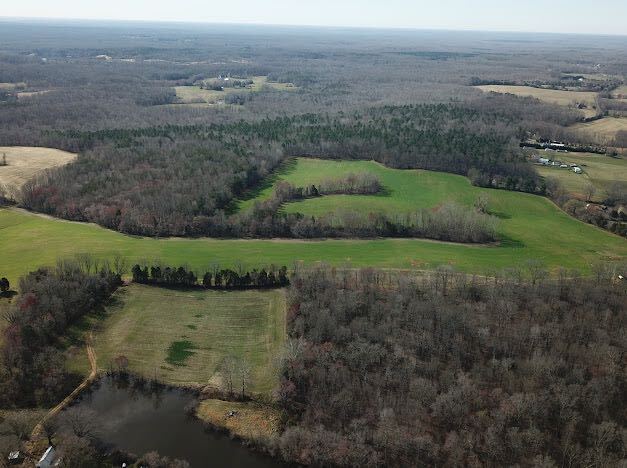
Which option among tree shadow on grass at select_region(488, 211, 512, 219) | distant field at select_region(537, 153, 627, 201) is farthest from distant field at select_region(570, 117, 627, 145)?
tree shadow on grass at select_region(488, 211, 512, 219)

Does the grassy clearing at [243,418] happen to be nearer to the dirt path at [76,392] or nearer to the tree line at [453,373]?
the tree line at [453,373]

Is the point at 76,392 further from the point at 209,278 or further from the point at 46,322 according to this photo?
the point at 209,278

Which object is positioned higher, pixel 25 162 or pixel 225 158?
pixel 225 158

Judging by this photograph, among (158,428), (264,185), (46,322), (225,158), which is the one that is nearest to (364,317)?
(158,428)

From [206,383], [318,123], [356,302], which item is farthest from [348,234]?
[318,123]

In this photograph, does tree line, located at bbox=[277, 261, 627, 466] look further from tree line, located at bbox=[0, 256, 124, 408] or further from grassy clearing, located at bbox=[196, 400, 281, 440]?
tree line, located at bbox=[0, 256, 124, 408]

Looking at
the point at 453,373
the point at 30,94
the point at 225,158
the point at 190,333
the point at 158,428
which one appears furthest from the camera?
the point at 30,94

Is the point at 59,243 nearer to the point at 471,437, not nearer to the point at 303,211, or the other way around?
the point at 303,211
